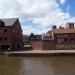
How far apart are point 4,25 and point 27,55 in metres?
24.6

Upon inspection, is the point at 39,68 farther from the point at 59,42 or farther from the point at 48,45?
the point at 59,42

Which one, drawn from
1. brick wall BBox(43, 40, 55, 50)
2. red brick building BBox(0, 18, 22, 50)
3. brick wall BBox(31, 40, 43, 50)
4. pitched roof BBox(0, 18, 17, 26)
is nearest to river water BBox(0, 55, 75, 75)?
A: brick wall BBox(43, 40, 55, 50)

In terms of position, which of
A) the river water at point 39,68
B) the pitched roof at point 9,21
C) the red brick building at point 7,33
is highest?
the pitched roof at point 9,21

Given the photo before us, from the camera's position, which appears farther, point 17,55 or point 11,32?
point 11,32

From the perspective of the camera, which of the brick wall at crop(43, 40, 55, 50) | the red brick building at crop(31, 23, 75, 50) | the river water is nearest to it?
the river water

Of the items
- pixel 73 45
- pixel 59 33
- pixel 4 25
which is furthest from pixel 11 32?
pixel 73 45

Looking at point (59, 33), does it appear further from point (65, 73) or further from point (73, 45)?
point (65, 73)

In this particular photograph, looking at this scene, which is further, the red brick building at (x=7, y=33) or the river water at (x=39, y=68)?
the red brick building at (x=7, y=33)

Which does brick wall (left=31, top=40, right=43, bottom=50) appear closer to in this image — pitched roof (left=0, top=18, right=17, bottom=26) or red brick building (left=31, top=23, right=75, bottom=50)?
red brick building (left=31, top=23, right=75, bottom=50)

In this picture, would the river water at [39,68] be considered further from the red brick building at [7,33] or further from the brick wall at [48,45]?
the red brick building at [7,33]

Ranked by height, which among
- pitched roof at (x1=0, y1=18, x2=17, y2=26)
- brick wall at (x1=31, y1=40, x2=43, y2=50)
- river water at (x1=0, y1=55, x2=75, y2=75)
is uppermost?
pitched roof at (x1=0, y1=18, x2=17, y2=26)

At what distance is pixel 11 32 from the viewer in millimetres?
82312

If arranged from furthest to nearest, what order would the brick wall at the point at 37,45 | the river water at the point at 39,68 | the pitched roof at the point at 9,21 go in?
the pitched roof at the point at 9,21 < the brick wall at the point at 37,45 < the river water at the point at 39,68

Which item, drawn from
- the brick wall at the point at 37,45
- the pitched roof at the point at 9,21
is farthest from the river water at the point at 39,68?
the pitched roof at the point at 9,21
